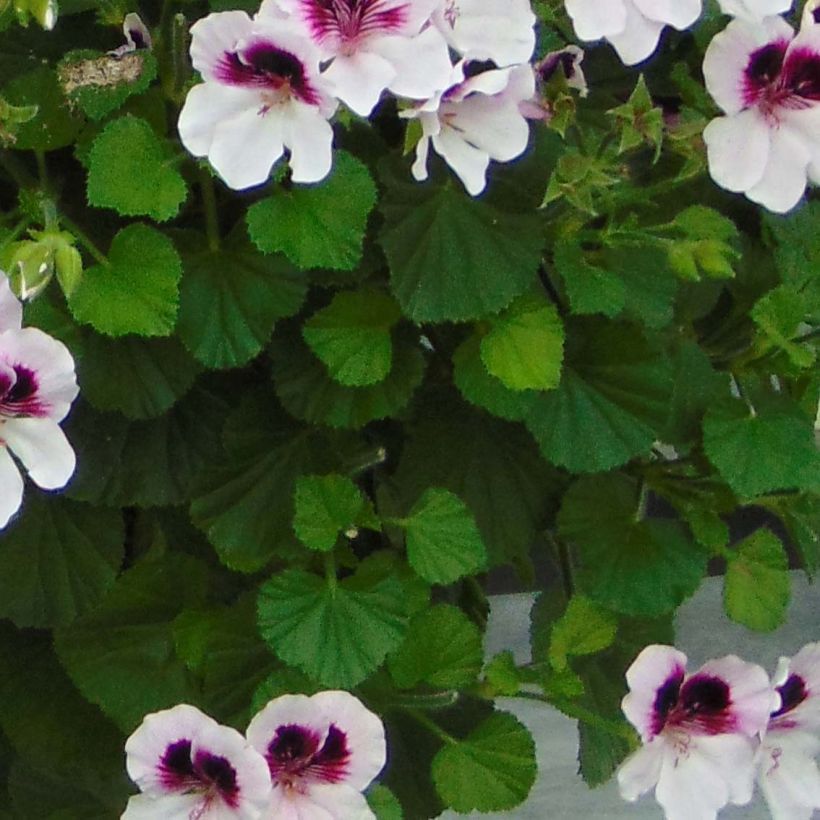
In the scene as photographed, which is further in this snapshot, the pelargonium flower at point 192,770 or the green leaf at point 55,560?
the green leaf at point 55,560

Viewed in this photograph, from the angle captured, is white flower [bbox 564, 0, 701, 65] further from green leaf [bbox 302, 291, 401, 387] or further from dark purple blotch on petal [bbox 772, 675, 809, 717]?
dark purple blotch on petal [bbox 772, 675, 809, 717]

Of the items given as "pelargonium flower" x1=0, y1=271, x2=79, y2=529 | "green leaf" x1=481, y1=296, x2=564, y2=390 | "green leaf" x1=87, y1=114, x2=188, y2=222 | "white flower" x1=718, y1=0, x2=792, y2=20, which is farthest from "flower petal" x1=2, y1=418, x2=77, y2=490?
"white flower" x1=718, y1=0, x2=792, y2=20

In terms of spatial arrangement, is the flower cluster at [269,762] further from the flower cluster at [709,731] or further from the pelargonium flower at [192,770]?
the flower cluster at [709,731]

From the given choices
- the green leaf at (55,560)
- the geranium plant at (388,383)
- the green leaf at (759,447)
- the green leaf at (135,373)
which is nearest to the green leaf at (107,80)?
the geranium plant at (388,383)

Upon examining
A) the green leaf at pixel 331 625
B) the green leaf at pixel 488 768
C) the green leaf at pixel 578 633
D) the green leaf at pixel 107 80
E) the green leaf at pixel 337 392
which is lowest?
the green leaf at pixel 488 768

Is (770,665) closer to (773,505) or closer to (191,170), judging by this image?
(773,505)

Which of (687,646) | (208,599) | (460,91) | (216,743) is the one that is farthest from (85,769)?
(687,646)
